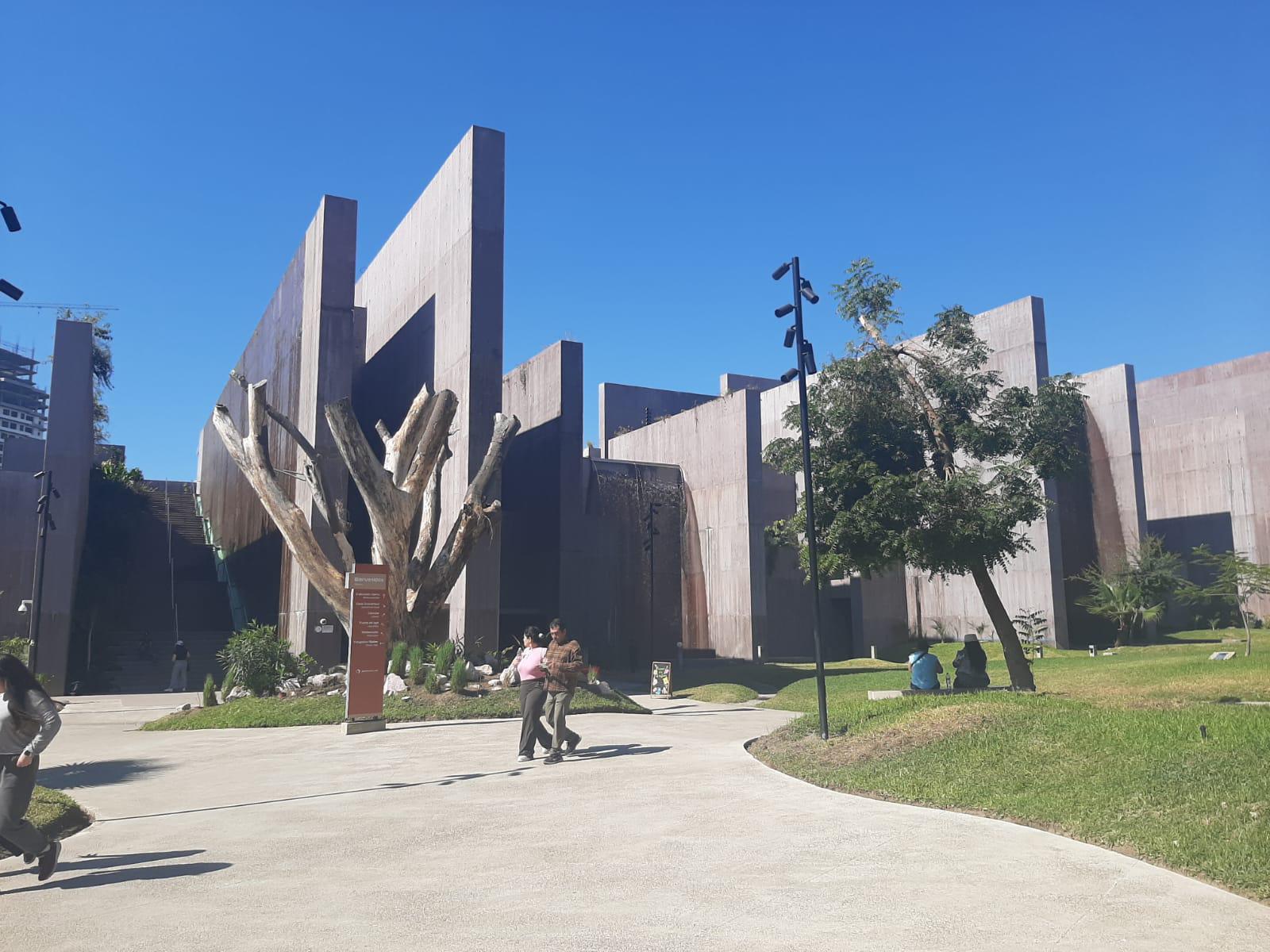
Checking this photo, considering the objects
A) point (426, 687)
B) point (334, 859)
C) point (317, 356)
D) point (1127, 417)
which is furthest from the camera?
point (1127, 417)

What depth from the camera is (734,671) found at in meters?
32.0

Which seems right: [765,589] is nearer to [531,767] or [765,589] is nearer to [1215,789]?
[531,767]

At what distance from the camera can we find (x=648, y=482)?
141ft

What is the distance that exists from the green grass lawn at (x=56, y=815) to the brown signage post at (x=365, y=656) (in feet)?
19.2

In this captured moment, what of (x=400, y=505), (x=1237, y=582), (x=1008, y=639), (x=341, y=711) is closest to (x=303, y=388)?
(x=400, y=505)

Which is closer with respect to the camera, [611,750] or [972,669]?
[611,750]

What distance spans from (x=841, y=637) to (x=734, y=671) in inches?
563

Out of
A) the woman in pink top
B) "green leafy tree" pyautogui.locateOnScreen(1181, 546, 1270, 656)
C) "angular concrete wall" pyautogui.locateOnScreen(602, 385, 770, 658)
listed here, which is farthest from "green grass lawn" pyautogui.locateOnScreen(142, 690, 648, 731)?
"angular concrete wall" pyautogui.locateOnScreen(602, 385, 770, 658)

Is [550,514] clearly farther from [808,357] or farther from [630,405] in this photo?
[630,405]

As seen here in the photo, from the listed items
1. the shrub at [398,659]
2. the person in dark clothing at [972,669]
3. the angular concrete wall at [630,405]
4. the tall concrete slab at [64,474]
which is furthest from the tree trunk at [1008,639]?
the angular concrete wall at [630,405]

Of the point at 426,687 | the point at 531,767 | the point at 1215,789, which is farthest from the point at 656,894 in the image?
the point at 426,687

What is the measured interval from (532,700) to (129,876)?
18.9ft

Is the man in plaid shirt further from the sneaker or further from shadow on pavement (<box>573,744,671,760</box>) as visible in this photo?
the sneaker

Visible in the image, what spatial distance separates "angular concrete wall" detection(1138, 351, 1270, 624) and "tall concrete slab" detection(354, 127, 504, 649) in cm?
3334
